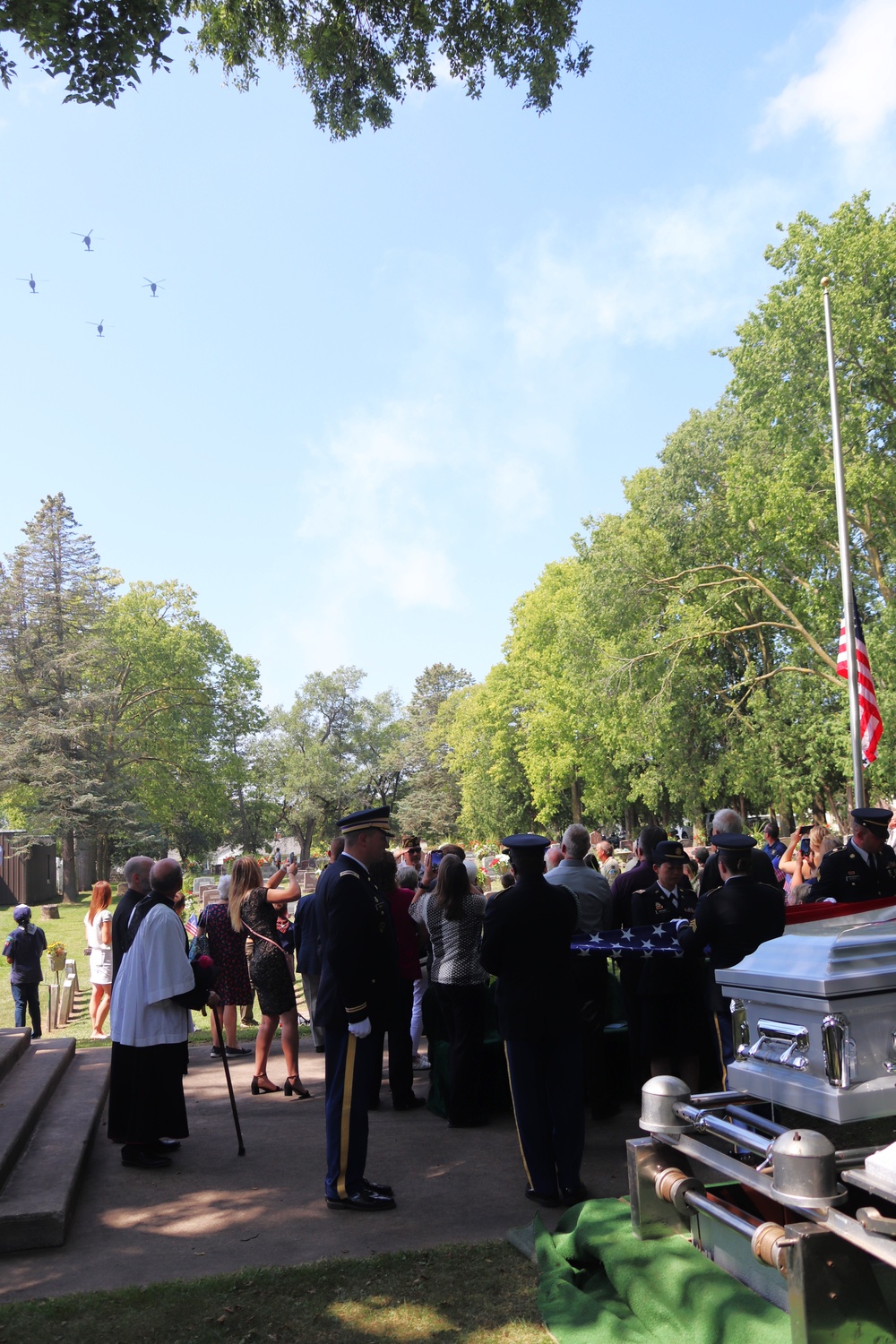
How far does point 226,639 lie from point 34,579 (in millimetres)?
14532

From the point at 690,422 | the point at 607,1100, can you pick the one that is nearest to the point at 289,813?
the point at 690,422

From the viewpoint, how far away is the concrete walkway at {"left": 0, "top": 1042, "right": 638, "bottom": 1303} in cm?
538

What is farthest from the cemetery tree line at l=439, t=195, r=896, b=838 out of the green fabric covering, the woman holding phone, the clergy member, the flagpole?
the green fabric covering

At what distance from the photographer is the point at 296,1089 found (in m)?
8.94

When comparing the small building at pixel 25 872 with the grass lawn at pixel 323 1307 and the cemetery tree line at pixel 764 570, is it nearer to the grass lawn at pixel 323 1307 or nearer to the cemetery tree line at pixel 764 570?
the cemetery tree line at pixel 764 570

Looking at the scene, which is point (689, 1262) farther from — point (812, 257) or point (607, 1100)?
point (812, 257)

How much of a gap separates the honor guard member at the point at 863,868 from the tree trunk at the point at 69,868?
40.1m

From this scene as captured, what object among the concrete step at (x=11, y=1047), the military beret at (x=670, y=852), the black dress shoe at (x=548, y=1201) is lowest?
the black dress shoe at (x=548, y=1201)

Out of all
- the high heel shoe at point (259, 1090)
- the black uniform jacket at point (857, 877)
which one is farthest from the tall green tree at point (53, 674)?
the black uniform jacket at point (857, 877)

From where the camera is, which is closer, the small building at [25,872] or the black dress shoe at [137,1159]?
the black dress shoe at [137,1159]

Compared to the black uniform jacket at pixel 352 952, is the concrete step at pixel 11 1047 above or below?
below

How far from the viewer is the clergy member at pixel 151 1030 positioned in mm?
7035

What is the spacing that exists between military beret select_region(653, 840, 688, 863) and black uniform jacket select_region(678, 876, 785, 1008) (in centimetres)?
91

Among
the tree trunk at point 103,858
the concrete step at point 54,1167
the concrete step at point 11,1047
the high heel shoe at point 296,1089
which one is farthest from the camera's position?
the tree trunk at point 103,858
